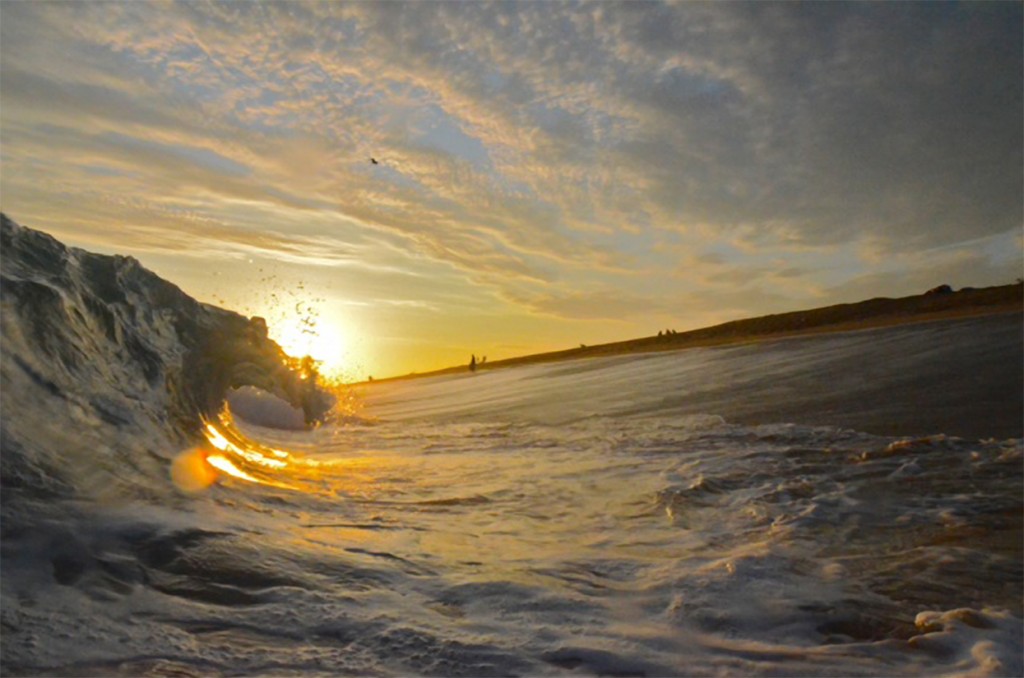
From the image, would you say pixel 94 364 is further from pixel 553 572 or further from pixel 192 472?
pixel 553 572

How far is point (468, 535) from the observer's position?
4914 millimetres

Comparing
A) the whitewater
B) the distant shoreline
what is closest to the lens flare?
the whitewater

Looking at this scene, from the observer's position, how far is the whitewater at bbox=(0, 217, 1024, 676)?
2.82 metres

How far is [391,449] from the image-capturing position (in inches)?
416

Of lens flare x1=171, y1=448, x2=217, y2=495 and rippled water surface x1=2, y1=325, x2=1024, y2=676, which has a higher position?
lens flare x1=171, y1=448, x2=217, y2=495

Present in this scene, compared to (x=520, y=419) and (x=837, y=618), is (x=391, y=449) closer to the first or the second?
(x=520, y=419)

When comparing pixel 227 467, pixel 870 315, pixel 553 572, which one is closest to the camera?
pixel 553 572

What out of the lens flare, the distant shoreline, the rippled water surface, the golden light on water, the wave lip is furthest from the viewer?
the distant shoreline

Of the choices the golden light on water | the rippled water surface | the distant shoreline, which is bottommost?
the rippled water surface

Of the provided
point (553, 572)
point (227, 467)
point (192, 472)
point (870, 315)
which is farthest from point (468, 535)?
point (870, 315)

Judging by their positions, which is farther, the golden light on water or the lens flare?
the golden light on water

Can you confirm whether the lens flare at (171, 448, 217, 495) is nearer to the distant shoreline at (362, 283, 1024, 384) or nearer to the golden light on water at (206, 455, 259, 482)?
the golden light on water at (206, 455, 259, 482)

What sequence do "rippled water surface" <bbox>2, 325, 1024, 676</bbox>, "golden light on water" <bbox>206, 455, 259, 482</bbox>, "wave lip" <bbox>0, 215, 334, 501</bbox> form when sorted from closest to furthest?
1. "rippled water surface" <bbox>2, 325, 1024, 676</bbox>
2. "wave lip" <bbox>0, 215, 334, 501</bbox>
3. "golden light on water" <bbox>206, 455, 259, 482</bbox>

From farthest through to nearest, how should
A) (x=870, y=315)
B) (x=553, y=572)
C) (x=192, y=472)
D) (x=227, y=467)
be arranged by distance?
(x=870, y=315) < (x=227, y=467) < (x=192, y=472) < (x=553, y=572)
